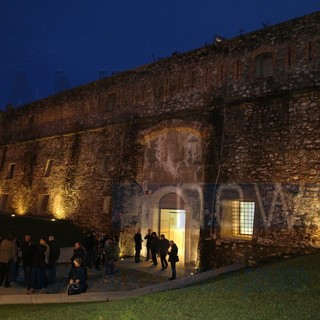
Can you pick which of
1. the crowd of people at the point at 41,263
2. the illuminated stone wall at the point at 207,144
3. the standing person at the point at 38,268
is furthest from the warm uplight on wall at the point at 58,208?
the standing person at the point at 38,268

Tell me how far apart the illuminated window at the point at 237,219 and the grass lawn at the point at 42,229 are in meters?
7.06

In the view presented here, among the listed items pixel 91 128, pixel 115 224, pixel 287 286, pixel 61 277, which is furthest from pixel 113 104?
pixel 287 286

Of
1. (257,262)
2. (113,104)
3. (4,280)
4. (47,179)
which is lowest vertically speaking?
(4,280)

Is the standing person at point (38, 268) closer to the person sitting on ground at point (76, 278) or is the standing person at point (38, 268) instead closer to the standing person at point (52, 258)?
the standing person at point (52, 258)

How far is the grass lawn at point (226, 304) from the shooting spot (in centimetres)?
559

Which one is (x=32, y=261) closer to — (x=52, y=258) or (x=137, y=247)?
(x=52, y=258)

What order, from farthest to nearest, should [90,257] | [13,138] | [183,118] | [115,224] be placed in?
[13,138] < [115,224] < [183,118] < [90,257]

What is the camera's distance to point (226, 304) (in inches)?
241

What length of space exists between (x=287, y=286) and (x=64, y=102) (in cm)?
1677

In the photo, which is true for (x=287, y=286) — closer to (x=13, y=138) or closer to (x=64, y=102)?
(x=64, y=102)

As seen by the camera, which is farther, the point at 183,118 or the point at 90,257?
the point at 183,118

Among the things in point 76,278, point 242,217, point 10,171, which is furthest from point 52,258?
point 10,171

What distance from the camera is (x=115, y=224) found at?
50.6 feet

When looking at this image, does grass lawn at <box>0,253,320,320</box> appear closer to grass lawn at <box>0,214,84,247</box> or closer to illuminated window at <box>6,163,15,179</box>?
grass lawn at <box>0,214,84,247</box>
